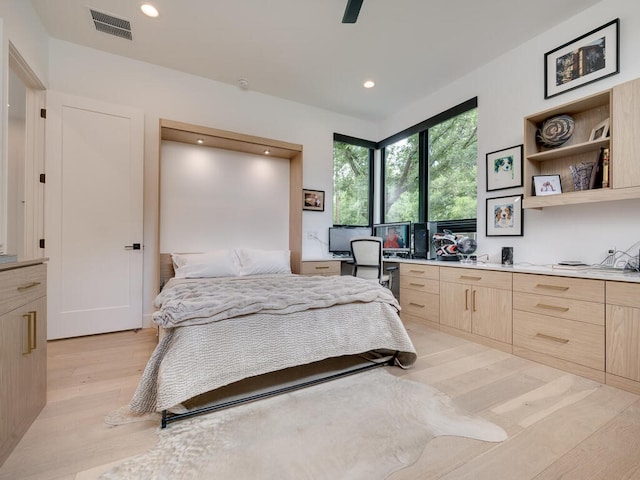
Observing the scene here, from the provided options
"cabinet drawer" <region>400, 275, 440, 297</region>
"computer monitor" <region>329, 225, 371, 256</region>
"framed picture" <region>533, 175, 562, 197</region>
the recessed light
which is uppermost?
the recessed light

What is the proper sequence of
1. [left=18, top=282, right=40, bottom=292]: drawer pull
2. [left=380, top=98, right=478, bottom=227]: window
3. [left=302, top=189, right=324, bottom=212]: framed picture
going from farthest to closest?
[left=302, top=189, right=324, bottom=212]: framed picture, [left=380, top=98, right=478, bottom=227]: window, [left=18, top=282, right=40, bottom=292]: drawer pull

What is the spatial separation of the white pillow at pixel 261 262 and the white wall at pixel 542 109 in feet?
7.76

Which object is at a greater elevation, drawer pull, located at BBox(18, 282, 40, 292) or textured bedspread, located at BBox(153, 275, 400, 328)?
drawer pull, located at BBox(18, 282, 40, 292)

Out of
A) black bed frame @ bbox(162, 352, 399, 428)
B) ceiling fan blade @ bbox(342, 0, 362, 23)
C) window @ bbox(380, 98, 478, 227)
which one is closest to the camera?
black bed frame @ bbox(162, 352, 399, 428)

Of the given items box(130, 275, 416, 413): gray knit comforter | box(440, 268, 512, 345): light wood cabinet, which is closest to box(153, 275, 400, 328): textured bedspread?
box(130, 275, 416, 413): gray knit comforter

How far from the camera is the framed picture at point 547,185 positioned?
2.57m

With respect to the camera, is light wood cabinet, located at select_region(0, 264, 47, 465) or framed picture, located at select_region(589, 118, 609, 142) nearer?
light wood cabinet, located at select_region(0, 264, 47, 465)

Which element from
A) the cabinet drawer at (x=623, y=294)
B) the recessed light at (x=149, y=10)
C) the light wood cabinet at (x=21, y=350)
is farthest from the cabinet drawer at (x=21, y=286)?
the cabinet drawer at (x=623, y=294)

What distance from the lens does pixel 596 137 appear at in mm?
2352

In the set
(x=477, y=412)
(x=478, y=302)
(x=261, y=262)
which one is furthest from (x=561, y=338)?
(x=261, y=262)

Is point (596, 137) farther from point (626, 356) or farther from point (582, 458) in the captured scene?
point (582, 458)

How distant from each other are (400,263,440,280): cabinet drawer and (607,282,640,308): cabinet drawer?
1.42m

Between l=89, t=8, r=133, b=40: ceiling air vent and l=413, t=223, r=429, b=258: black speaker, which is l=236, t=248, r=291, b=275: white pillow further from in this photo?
l=89, t=8, r=133, b=40: ceiling air vent

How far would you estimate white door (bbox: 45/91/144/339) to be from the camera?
2834 mm
